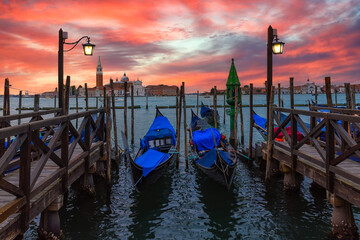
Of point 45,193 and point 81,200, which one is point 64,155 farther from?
point 81,200

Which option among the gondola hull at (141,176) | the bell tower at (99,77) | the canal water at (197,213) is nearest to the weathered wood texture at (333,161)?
the canal water at (197,213)

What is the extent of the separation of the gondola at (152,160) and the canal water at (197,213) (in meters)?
0.54

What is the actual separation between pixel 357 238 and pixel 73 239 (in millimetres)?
5328

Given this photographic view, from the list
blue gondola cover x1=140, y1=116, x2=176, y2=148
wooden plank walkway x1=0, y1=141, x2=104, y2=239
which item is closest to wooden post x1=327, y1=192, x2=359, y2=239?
wooden plank walkway x1=0, y1=141, x2=104, y2=239

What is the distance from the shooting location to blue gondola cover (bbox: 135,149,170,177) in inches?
310

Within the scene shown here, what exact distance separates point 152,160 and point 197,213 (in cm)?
236

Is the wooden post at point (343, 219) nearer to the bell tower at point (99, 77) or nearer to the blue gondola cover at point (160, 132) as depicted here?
the blue gondola cover at point (160, 132)

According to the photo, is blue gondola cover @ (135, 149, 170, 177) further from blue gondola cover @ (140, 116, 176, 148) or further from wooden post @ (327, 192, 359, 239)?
wooden post @ (327, 192, 359, 239)

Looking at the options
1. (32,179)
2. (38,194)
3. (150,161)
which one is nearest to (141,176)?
(150,161)

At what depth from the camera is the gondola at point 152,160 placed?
7730 mm

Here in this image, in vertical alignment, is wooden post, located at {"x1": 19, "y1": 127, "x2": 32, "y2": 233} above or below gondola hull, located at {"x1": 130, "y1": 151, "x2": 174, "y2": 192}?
above

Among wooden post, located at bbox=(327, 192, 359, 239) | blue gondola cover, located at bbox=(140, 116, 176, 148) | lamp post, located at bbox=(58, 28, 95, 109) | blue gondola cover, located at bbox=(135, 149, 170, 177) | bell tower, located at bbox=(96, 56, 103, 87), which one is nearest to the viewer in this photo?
wooden post, located at bbox=(327, 192, 359, 239)

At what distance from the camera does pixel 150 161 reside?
27.9 ft

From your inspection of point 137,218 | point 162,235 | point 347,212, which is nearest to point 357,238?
point 347,212
